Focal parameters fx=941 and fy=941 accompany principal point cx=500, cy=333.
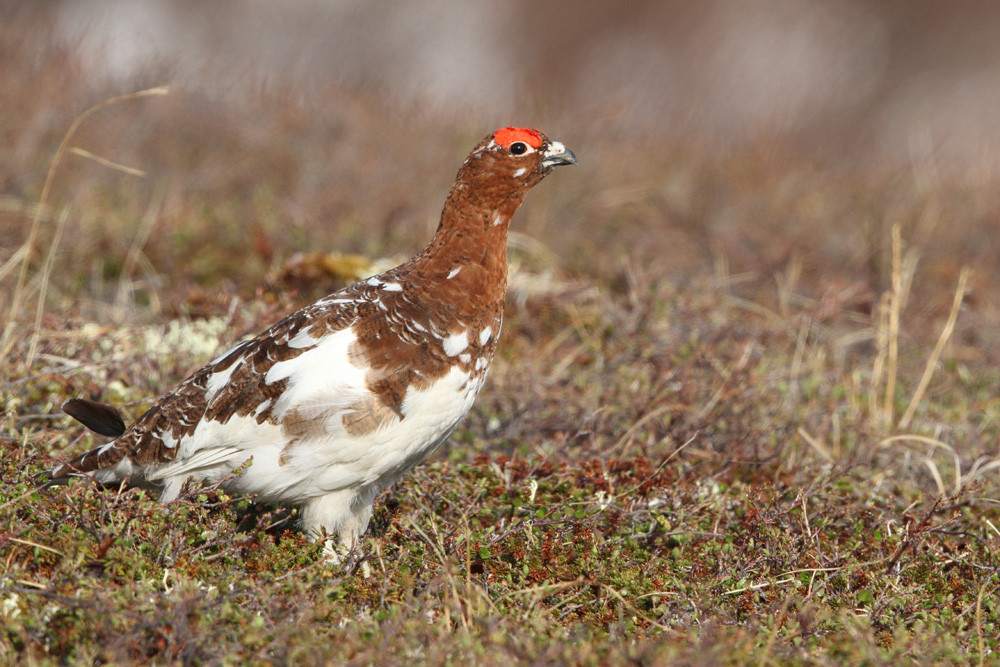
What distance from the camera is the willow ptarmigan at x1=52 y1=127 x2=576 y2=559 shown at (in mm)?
2758

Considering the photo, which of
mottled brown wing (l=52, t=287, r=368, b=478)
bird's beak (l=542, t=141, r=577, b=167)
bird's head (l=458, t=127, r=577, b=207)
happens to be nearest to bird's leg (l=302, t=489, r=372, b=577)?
mottled brown wing (l=52, t=287, r=368, b=478)

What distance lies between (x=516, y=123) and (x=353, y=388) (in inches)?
271

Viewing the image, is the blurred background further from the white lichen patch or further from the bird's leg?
the bird's leg

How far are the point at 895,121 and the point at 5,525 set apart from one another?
42.2ft

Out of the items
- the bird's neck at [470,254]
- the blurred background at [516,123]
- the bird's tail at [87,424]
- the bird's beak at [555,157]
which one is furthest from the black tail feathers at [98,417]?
the blurred background at [516,123]

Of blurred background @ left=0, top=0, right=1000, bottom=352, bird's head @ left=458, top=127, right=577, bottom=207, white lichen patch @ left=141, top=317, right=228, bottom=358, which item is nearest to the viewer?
bird's head @ left=458, top=127, right=577, bottom=207

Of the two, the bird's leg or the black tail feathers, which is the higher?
the black tail feathers

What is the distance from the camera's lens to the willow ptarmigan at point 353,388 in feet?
9.05

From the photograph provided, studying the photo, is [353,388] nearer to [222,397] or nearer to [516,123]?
[222,397]

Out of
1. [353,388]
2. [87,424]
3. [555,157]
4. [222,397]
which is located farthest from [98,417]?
[555,157]

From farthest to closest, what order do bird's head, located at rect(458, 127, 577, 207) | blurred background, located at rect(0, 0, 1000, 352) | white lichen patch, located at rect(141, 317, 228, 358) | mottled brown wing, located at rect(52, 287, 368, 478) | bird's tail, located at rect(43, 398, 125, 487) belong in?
blurred background, located at rect(0, 0, 1000, 352)
white lichen patch, located at rect(141, 317, 228, 358)
bird's head, located at rect(458, 127, 577, 207)
bird's tail, located at rect(43, 398, 125, 487)
mottled brown wing, located at rect(52, 287, 368, 478)

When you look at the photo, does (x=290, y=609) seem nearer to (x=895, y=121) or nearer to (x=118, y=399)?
(x=118, y=399)

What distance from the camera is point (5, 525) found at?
2.71 m

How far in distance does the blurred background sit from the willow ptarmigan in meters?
2.46
